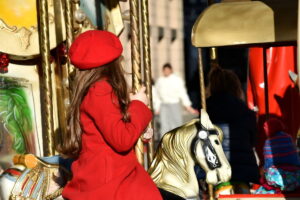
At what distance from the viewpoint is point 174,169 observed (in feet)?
16.2

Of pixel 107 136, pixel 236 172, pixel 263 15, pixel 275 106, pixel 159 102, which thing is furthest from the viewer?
pixel 159 102

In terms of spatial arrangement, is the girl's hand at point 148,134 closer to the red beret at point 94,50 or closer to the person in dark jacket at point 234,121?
the red beret at point 94,50

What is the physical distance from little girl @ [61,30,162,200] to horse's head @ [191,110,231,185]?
775mm

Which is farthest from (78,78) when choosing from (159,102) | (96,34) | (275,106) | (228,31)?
(159,102)

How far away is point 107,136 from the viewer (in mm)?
3902

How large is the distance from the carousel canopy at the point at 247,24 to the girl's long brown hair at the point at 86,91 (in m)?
0.95

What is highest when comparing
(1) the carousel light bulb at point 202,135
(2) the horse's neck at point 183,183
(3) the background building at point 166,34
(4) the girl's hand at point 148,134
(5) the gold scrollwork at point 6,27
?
(5) the gold scrollwork at point 6,27

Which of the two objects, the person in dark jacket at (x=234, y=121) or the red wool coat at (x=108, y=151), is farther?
the person in dark jacket at (x=234, y=121)

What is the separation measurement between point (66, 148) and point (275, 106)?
3.26 meters

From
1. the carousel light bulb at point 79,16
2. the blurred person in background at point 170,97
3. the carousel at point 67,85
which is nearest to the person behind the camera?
the carousel at point 67,85

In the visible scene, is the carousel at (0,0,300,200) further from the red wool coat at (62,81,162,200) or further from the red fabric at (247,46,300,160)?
the red fabric at (247,46,300,160)

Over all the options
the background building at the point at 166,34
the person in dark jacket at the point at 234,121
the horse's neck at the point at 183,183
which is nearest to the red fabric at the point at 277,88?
the person in dark jacket at the point at 234,121

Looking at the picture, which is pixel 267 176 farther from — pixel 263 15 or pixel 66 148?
pixel 66 148

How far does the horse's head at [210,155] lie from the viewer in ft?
15.7
